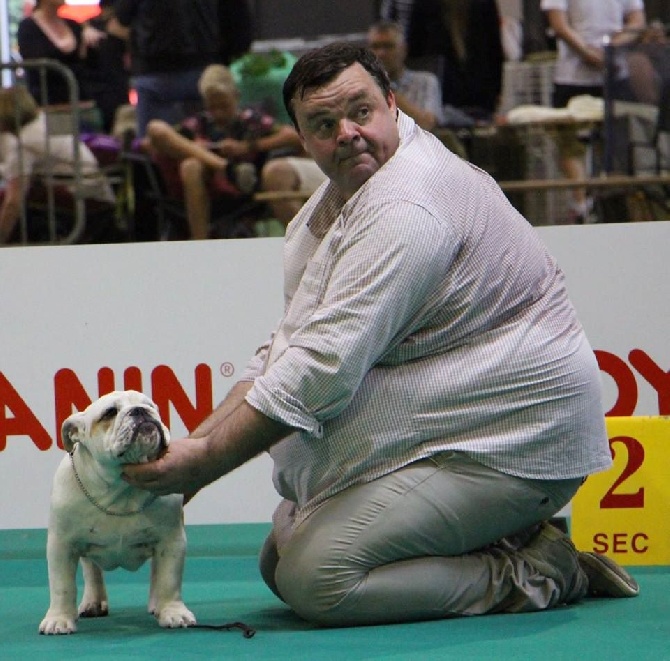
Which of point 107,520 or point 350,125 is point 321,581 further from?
point 350,125

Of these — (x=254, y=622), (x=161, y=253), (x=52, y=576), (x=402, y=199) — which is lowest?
(x=254, y=622)

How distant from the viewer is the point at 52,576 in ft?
8.46

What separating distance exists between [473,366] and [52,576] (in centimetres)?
95

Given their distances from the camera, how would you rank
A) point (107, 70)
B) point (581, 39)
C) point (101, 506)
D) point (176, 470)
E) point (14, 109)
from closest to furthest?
point (176, 470), point (101, 506), point (14, 109), point (581, 39), point (107, 70)

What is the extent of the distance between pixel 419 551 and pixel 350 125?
34.9 inches

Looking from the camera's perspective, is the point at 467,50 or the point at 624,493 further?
the point at 467,50

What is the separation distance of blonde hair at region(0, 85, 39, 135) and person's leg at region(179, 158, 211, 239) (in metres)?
0.61

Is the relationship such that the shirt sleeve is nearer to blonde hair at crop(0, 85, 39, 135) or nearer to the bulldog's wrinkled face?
the bulldog's wrinkled face

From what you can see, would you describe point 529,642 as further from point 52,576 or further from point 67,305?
point 67,305

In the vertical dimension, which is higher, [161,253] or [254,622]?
[161,253]

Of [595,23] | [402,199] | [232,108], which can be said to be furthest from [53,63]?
[402,199]

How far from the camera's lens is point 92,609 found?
281 centimetres

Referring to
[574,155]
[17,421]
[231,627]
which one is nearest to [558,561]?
[231,627]

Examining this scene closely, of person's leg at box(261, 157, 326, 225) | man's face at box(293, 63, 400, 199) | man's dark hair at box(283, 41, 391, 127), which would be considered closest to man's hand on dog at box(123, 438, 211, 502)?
man's face at box(293, 63, 400, 199)
